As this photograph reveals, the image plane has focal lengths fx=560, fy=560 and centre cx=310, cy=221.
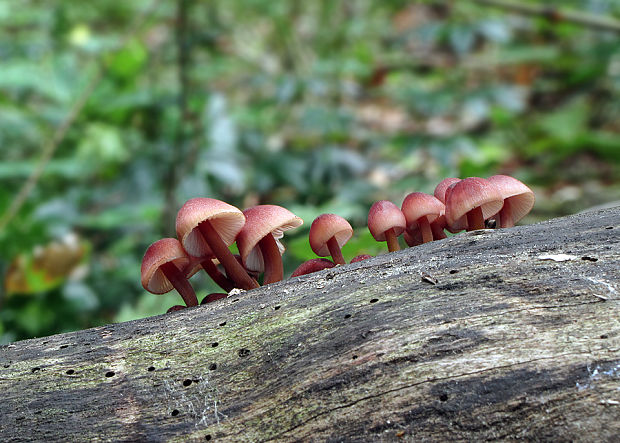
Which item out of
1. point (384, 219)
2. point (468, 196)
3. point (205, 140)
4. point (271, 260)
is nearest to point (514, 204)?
point (468, 196)

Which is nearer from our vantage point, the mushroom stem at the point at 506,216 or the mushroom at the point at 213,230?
the mushroom at the point at 213,230

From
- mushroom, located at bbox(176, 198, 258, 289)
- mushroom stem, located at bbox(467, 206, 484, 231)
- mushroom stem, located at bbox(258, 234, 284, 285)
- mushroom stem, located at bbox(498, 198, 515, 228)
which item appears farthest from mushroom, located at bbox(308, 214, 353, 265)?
mushroom stem, located at bbox(498, 198, 515, 228)

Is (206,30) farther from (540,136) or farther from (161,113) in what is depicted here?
(540,136)

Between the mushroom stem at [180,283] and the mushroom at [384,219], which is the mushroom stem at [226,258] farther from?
the mushroom at [384,219]

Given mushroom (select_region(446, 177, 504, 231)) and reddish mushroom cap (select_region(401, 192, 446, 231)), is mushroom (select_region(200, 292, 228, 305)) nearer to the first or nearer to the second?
reddish mushroom cap (select_region(401, 192, 446, 231))

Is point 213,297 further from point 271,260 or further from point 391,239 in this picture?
point 391,239

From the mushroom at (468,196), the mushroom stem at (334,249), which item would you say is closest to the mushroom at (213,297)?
the mushroom stem at (334,249)
